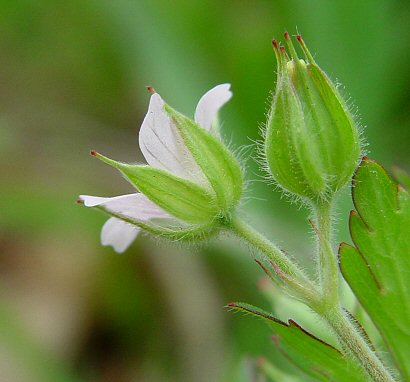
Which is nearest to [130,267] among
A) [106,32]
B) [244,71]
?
[244,71]

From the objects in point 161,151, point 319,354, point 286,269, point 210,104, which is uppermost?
point 210,104

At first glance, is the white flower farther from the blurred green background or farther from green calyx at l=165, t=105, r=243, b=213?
the blurred green background

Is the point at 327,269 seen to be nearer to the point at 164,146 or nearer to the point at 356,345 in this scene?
the point at 356,345

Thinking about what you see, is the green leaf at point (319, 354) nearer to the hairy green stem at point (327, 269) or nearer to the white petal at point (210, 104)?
the hairy green stem at point (327, 269)

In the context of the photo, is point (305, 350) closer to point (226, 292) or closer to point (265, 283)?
point (265, 283)

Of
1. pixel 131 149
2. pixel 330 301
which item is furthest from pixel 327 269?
pixel 131 149

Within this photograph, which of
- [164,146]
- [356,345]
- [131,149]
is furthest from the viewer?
[131,149]

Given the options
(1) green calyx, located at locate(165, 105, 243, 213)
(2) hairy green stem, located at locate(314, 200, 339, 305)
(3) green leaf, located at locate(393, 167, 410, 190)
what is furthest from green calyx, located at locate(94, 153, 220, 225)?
(3) green leaf, located at locate(393, 167, 410, 190)
